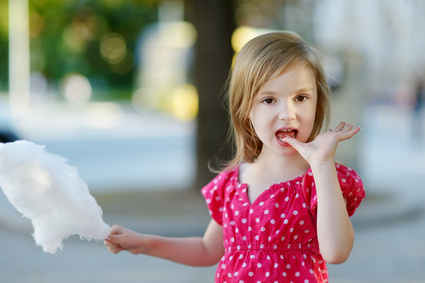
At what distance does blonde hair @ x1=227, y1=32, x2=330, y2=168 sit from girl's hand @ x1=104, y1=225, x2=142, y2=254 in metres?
0.49

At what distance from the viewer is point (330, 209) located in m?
1.87

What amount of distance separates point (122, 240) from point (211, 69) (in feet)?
23.8

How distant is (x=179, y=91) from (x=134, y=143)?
1163 centimetres

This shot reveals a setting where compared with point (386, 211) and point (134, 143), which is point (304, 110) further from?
point (134, 143)

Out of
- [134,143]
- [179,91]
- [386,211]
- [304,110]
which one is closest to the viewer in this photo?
[304,110]

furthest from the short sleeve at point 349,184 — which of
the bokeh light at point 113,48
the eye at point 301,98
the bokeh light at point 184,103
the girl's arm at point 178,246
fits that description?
the bokeh light at point 113,48

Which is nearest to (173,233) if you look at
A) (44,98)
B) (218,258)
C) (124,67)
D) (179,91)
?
(218,258)

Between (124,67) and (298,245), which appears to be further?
(124,67)

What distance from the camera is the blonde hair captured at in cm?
205

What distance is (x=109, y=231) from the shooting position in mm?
2271

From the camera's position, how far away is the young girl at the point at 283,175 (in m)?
2.00

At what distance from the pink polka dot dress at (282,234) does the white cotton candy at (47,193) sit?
1.49 ft

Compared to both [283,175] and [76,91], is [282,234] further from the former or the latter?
[76,91]

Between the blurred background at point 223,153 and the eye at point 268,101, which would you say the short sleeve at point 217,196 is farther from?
the blurred background at point 223,153
